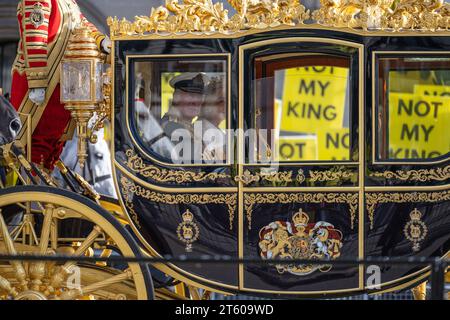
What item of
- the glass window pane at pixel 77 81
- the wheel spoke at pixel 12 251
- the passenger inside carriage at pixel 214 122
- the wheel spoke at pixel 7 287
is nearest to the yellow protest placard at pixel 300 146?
the passenger inside carriage at pixel 214 122

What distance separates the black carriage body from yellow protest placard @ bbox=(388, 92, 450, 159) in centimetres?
8

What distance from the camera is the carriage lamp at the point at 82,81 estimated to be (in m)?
7.55

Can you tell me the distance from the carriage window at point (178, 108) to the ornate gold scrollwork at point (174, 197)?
19 cm

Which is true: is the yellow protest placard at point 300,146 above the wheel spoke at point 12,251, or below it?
above

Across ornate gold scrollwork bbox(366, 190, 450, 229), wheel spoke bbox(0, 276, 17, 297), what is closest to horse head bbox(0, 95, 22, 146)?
wheel spoke bbox(0, 276, 17, 297)

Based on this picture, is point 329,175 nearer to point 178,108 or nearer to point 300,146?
point 178,108

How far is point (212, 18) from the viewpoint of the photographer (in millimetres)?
7465

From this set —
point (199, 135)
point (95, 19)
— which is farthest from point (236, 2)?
point (95, 19)

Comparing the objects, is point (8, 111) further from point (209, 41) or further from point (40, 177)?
point (209, 41)

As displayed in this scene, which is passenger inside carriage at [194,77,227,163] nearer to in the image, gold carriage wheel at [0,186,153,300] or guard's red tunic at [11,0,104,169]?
gold carriage wheel at [0,186,153,300]

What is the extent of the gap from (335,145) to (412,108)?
48 centimetres

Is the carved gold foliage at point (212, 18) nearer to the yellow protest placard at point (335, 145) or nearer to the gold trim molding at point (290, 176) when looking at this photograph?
the yellow protest placard at point (335, 145)
